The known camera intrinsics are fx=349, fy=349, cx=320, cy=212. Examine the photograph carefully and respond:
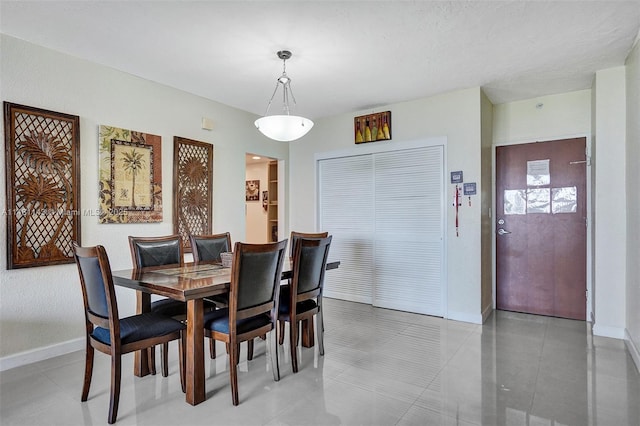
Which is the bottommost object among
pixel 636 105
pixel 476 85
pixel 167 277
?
pixel 167 277

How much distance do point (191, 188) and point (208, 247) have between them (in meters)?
1.02

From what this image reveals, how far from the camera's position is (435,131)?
412 centimetres

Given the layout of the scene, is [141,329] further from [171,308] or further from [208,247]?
[208,247]

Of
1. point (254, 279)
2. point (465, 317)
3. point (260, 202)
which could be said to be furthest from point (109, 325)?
point (260, 202)

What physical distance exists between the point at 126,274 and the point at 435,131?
11.4 ft

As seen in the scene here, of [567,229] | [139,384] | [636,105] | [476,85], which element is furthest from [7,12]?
[567,229]

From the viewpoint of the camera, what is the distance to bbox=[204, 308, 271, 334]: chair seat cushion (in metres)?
2.26

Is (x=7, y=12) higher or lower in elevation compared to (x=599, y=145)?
higher

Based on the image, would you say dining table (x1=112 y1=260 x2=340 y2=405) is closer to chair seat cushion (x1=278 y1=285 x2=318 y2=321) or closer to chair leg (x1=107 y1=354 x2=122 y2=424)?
chair leg (x1=107 y1=354 x2=122 y2=424)

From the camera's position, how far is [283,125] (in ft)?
9.61

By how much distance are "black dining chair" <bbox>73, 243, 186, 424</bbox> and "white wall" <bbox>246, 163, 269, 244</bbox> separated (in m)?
4.82

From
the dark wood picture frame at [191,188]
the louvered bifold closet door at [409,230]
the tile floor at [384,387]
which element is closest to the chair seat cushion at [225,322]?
the tile floor at [384,387]

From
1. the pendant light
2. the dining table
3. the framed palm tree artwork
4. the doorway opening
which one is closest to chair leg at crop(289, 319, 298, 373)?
the dining table

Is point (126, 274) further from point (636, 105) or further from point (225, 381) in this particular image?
point (636, 105)
